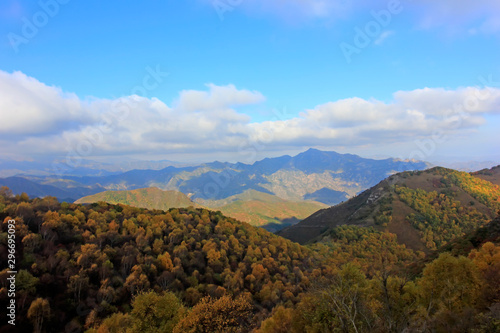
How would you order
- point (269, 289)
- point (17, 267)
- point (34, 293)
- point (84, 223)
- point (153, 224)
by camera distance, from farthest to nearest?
point (153, 224)
point (84, 223)
point (269, 289)
point (17, 267)
point (34, 293)

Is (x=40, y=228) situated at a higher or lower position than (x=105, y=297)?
higher

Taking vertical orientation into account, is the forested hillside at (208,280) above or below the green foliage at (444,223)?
above

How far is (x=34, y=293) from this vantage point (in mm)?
59781

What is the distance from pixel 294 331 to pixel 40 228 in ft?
295

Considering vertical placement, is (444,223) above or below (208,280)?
below

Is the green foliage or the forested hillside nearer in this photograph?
the forested hillside

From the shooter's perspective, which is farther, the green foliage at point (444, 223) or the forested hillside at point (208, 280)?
the green foliage at point (444, 223)

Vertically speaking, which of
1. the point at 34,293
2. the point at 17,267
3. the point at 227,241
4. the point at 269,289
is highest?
the point at 17,267

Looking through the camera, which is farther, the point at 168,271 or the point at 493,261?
the point at 168,271

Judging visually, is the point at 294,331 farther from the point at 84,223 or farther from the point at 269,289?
the point at 84,223

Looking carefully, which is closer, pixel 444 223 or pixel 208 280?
pixel 208 280

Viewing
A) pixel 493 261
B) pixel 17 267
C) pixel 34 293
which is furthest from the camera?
pixel 17 267

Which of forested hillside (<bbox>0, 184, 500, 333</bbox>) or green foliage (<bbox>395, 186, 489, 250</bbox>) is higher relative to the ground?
forested hillside (<bbox>0, 184, 500, 333</bbox>)

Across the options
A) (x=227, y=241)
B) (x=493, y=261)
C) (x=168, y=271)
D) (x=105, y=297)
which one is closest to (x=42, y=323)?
(x=105, y=297)
